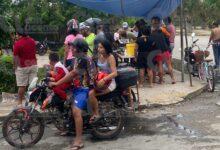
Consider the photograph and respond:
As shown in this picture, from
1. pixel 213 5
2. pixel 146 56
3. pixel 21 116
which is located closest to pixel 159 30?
pixel 146 56

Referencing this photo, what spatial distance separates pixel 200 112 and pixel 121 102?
2.20m

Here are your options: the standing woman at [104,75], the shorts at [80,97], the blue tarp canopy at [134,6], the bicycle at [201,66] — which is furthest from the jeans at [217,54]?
the shorts at [80,97]

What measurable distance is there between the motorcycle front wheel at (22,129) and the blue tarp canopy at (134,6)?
4.63 metres

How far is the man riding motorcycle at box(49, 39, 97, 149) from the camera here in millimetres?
6613

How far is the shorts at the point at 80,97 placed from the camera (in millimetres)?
6637

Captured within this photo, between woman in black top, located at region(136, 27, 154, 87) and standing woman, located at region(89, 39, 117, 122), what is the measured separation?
3440 millimetres

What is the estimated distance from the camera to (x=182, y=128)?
304 inches

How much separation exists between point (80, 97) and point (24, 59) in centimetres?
278

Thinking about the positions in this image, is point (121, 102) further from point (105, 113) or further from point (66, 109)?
point (66, 109)

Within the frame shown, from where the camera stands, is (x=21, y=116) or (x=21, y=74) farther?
(x=21, y=74)

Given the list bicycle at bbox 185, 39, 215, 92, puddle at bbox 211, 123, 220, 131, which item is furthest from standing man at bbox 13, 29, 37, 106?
bicycle at bbox 185, 39, 215, 92

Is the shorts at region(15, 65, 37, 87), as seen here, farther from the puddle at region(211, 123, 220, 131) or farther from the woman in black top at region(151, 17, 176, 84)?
the puddle at region(211, 123, 220, 131)

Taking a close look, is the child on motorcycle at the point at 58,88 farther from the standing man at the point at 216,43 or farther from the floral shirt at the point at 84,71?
the standing man at the point at 216,43

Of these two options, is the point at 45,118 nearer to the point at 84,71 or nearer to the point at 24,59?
the point at 84,71
